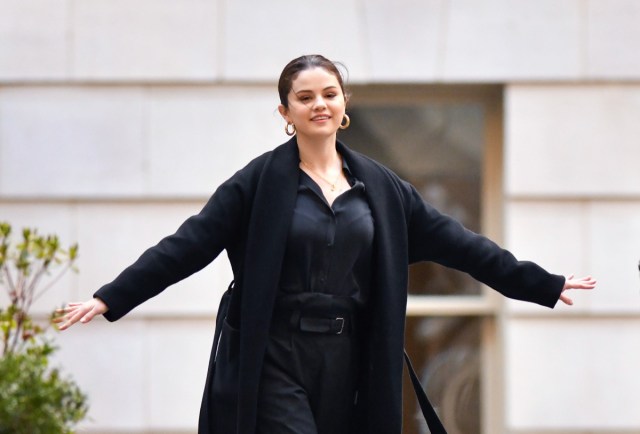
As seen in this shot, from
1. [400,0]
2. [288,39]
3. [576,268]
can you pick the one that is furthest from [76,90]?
[576,268]

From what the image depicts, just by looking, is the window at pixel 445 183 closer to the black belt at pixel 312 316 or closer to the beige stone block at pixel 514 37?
the beige stone block at pixel 514 37

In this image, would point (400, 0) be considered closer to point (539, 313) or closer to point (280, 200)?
point (539, 313)

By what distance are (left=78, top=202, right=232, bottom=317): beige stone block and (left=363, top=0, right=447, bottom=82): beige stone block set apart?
1.38 meters

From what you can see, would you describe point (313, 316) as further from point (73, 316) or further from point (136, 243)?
point (136, 243)

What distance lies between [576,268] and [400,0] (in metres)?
1.86

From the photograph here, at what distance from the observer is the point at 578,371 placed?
879cm

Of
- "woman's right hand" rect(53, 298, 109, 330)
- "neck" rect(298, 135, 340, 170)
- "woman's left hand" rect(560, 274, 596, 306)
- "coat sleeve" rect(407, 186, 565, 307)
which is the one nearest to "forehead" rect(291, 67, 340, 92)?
"neck" rect(298, 135, 340, 170)

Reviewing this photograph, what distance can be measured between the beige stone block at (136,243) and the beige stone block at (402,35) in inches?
54.2

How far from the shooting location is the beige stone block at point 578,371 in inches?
345

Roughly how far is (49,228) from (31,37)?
1.11 meters

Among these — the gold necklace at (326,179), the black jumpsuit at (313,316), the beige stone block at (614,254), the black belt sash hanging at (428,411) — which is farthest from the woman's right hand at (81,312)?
the beige stone block at (614,254)

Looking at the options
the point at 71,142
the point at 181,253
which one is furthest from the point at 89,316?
the point at 71,142

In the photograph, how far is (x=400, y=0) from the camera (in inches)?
344

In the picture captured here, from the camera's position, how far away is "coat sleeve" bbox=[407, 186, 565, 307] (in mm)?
5816
